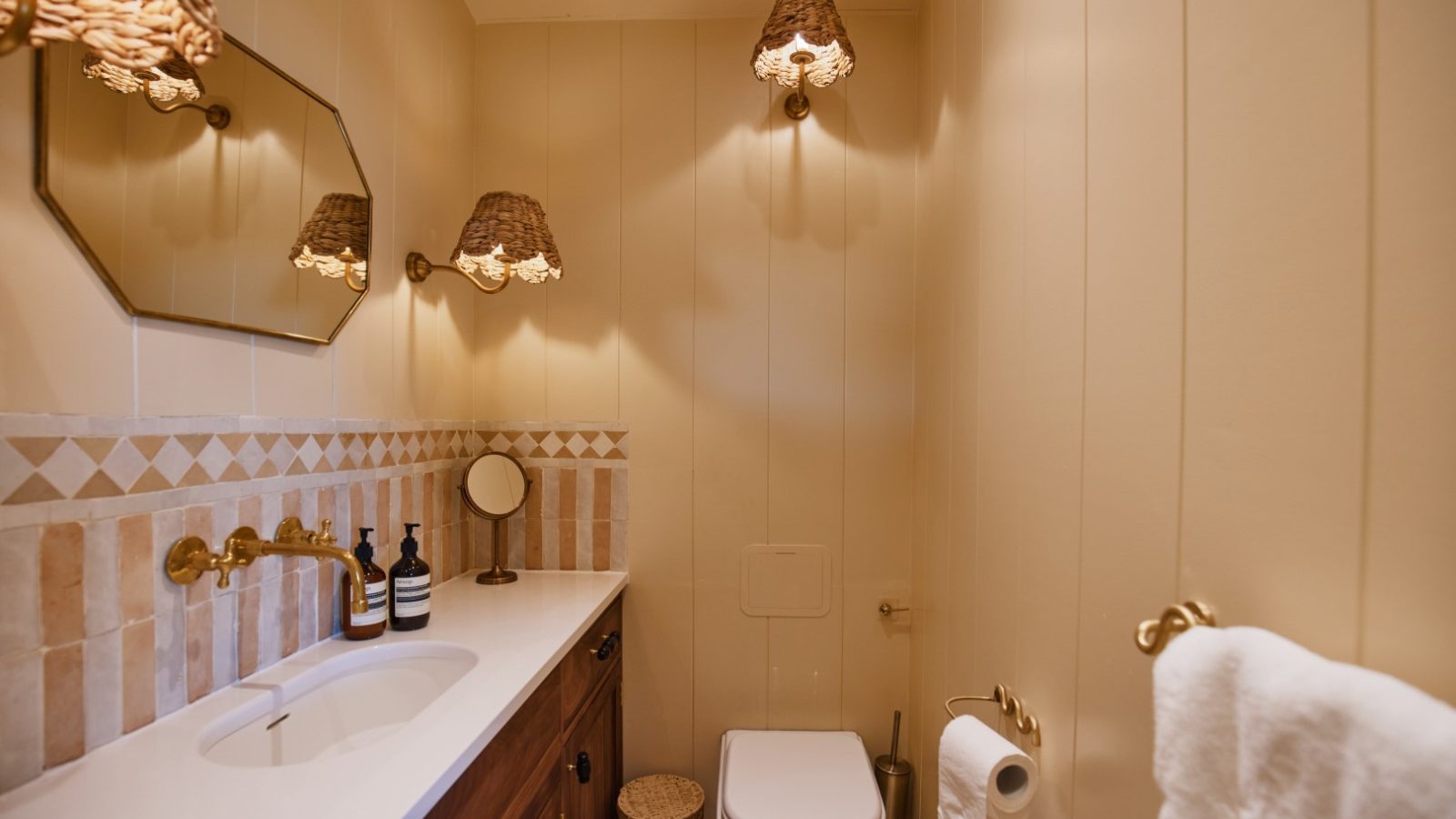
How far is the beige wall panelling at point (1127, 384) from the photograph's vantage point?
66 cm

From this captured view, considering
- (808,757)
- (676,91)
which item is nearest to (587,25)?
(676,91)

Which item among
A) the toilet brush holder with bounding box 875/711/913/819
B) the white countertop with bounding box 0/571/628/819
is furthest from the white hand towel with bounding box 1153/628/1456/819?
the toilet brush holder with bounding box 875/711/913/819

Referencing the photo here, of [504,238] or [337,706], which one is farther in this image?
[504,238]

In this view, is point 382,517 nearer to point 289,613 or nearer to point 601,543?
point 289,613

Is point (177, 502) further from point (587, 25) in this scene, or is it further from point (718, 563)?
point (587, 25)

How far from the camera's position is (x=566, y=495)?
193 cm

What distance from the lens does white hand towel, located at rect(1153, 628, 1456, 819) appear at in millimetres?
340

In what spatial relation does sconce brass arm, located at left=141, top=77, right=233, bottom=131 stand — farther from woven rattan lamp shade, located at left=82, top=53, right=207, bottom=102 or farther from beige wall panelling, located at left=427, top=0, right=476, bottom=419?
beige wall panelling, located at left=427, top=0, right=476, bottom=419

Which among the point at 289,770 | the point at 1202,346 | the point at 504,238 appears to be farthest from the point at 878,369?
the point at 289,770

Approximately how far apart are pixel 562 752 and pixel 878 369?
4.29ft

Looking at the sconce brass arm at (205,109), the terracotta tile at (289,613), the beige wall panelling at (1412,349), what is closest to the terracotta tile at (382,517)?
the terracotta tile at (289,613)

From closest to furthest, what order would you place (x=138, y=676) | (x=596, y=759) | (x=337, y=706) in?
(x=138, y=676)
(x=337, y=706)
(x=596, y=759)

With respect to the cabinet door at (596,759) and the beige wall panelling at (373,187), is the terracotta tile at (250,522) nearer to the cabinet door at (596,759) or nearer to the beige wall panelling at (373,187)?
the beige wall panelling at (373,187)

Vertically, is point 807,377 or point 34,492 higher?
point 807,377
